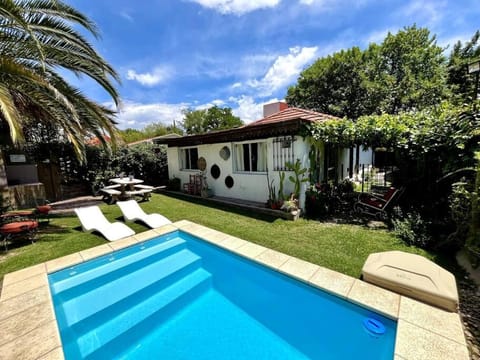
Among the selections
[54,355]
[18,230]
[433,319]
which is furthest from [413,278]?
[18,230]

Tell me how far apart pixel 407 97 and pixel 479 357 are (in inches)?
880

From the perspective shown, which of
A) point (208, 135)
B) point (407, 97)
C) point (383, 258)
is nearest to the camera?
point (383, 258)

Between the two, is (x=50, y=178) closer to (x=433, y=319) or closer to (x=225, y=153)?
(x=225, y=153)

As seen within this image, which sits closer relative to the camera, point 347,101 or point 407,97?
point 407,97

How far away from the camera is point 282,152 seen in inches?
330

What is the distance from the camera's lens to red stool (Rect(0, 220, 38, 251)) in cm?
555

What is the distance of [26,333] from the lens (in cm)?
286

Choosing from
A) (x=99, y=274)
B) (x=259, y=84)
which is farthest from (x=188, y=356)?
(x=259, y=84)

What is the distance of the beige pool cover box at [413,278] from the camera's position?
3164 mm

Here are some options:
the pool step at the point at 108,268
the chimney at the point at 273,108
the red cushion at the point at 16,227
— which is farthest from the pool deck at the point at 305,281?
the chimney at the point at 273,108

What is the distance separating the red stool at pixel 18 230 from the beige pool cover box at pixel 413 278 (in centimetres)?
834

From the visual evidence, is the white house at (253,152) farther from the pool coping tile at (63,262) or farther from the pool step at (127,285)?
the pool coping tile at (63,262)

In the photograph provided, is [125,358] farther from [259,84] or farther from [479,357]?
[259,84]

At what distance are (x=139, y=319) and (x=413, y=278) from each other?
15.1 ft
